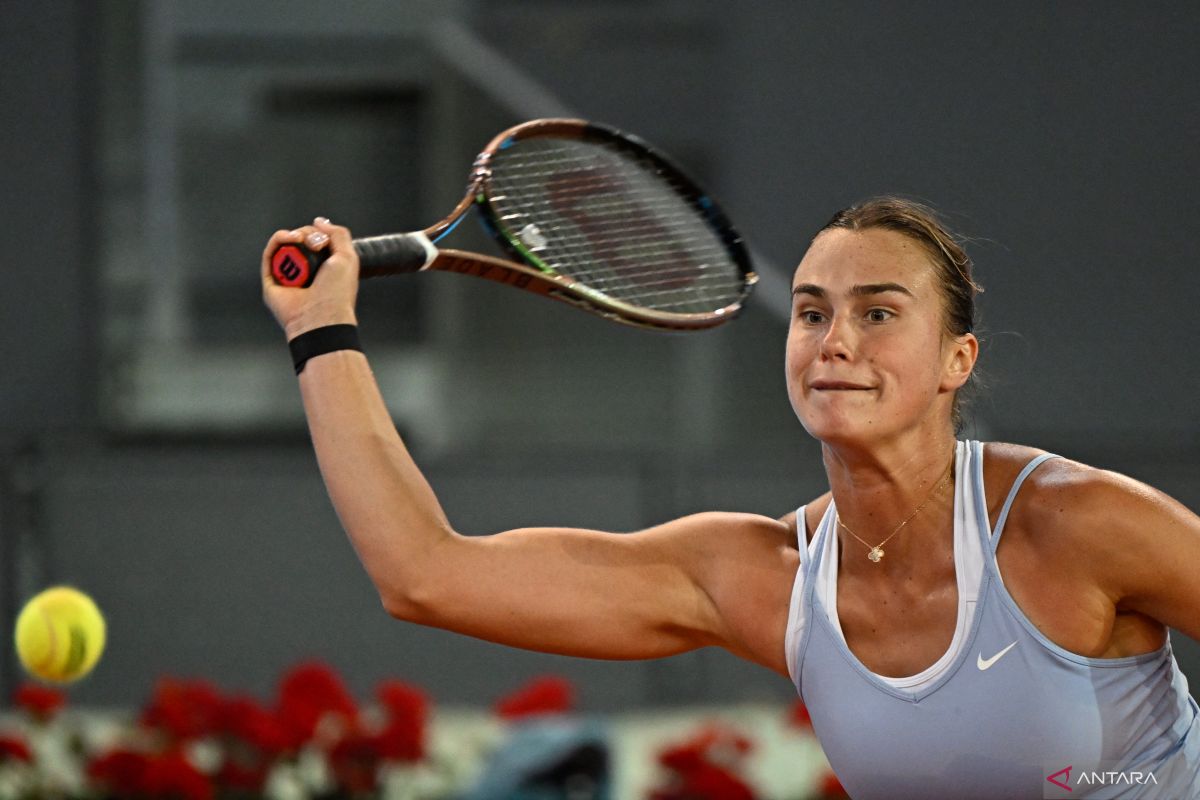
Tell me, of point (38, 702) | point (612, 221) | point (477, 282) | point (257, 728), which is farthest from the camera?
point (477, 282)

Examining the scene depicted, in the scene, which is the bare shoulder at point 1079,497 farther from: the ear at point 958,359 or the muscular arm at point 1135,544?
the ear at point 958,359

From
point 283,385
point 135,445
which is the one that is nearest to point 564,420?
point 283,385

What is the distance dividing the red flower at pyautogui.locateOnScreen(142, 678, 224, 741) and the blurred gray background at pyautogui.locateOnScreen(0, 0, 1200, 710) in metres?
1.22

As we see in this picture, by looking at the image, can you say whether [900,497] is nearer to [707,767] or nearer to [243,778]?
[707,767]

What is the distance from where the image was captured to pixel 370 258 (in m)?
1.40

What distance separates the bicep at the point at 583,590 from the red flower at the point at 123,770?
0.79 meters

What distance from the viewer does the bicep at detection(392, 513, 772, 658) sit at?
1452mm

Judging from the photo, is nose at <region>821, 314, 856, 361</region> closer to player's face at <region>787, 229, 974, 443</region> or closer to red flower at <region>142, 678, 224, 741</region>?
player's face at <region>787, 229, 974, 443</region>

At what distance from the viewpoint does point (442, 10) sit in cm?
437

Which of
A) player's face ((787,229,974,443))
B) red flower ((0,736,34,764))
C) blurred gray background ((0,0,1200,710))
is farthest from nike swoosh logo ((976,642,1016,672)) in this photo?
blurred gray background ((0,0,1200,710))

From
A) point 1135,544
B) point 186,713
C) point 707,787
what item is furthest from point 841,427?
point 186,713

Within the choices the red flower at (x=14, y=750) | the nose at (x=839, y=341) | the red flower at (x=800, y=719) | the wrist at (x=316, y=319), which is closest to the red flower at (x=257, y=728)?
the red flower at (x=14, y=750)

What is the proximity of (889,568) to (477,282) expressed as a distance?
114 inches

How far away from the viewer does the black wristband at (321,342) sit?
52.5 inches
